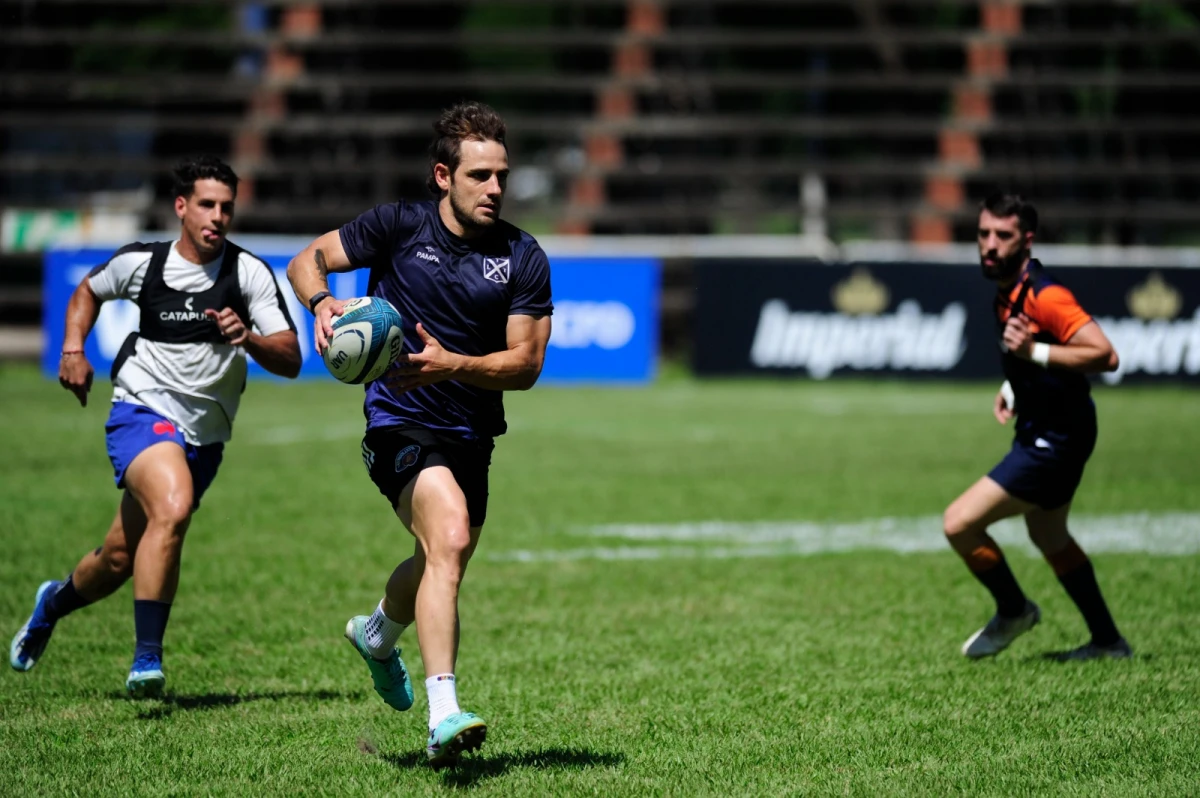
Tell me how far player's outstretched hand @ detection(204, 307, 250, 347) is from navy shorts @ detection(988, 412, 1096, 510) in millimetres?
3600

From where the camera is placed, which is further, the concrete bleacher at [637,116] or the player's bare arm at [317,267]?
the concrete bleacher at [637,116]

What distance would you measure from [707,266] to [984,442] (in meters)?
7.34

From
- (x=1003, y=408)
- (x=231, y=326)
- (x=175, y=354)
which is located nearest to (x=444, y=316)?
(x=231, y=326)

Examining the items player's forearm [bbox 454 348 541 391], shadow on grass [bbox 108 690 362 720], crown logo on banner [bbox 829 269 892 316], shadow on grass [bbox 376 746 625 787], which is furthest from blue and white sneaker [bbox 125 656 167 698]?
crown logo on banner [bbox 829 269 892 316]

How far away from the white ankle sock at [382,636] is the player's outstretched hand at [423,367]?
→ 38.7 inches

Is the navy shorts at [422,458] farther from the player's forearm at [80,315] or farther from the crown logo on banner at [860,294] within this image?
the crown logo on banner at [860,294]

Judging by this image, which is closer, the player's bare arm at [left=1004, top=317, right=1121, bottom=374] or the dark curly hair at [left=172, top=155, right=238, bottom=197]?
the dark curly hair at [left=172, top=155, right=238, bottom=197]

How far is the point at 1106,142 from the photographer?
103 ft

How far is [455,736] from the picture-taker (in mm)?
4953

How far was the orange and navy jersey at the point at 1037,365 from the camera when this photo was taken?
7230 mm

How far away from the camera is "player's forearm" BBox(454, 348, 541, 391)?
17.7 ft

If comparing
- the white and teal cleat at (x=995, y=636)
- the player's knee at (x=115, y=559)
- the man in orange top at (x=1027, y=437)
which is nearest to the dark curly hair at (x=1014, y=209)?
the man in orange top at (x=1027, y=437)

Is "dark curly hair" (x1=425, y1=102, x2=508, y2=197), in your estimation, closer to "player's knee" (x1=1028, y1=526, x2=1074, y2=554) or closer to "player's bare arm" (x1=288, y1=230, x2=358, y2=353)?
"player's bare arm" (x1=288, y1=230, x2=358, y2=353)

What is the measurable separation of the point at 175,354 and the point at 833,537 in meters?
5.57
